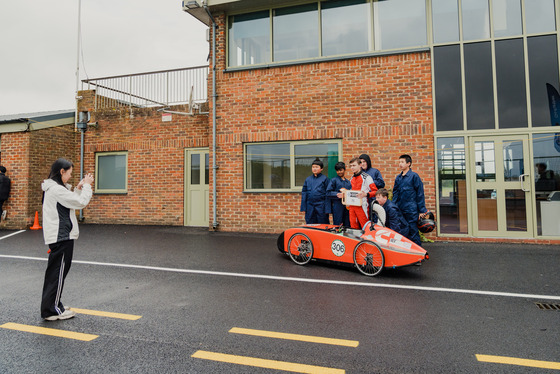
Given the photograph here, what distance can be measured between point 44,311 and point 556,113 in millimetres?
10460

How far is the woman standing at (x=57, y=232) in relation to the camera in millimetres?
3928

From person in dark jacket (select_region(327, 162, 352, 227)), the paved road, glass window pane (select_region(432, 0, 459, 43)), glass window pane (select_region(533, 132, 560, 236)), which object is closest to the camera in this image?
the paved road

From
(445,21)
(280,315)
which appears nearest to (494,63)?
(445,21)

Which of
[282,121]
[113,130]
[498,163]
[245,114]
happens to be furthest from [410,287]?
[113,130]

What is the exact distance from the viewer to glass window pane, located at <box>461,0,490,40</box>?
9242 mm

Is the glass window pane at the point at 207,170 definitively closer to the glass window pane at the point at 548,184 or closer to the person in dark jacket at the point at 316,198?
the person in dark jacket at the point at 316,198

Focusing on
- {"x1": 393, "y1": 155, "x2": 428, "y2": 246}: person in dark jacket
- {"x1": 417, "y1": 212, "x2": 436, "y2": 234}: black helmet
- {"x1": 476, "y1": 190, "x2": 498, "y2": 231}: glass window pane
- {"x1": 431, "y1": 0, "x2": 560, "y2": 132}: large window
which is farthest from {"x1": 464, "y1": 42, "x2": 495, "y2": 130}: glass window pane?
{"x1": 417, "y1": 212, "x2": 436, "y2": 234}: black helmet

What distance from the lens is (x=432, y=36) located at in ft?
31.1

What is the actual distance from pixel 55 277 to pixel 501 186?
357 inches

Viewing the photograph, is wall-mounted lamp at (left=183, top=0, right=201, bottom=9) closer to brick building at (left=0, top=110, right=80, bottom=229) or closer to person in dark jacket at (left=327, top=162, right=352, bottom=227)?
brick building at (left=0, top=110, right=80, bottom=229)

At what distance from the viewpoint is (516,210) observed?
28.8ft

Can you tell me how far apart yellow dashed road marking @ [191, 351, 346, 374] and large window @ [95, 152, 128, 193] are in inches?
438

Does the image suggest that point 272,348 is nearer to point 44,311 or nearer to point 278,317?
point 278,317

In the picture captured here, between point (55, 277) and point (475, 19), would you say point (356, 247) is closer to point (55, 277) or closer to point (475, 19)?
point (55, 277)
